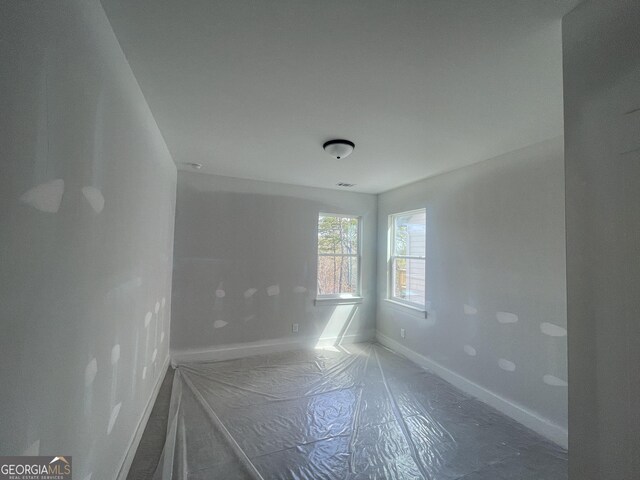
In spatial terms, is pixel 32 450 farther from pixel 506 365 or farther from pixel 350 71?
pixel 506 365

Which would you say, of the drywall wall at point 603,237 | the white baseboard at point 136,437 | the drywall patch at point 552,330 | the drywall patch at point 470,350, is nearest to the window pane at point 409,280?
the drywall patch at point 470,350

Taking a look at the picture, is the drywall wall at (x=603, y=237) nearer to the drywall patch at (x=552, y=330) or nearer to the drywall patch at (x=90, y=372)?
the drywall patch at (x=552, y=330)

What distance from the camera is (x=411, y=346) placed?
3.71 m

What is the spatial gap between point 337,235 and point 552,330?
2850 millimetres

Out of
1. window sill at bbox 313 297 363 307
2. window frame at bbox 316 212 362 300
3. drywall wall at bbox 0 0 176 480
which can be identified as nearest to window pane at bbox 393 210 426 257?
window frame at bbox 316 212 362 300

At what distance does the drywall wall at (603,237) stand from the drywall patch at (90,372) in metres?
1.97

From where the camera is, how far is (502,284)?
8.55 feet

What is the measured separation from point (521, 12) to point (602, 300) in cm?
118

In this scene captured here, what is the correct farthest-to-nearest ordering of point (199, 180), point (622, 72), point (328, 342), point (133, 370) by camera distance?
point (328, 342)
point (199, 180)
point (133, 370)
point (622, 72)

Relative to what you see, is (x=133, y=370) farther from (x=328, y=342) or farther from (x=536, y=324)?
(x=536, y=324)

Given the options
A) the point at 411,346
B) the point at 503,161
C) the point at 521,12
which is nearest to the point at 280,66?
the point at 521,12

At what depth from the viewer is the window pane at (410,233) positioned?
12.3ft

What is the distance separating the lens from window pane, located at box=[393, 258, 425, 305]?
3.71 metres

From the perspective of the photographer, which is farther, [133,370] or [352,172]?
[352,172]
